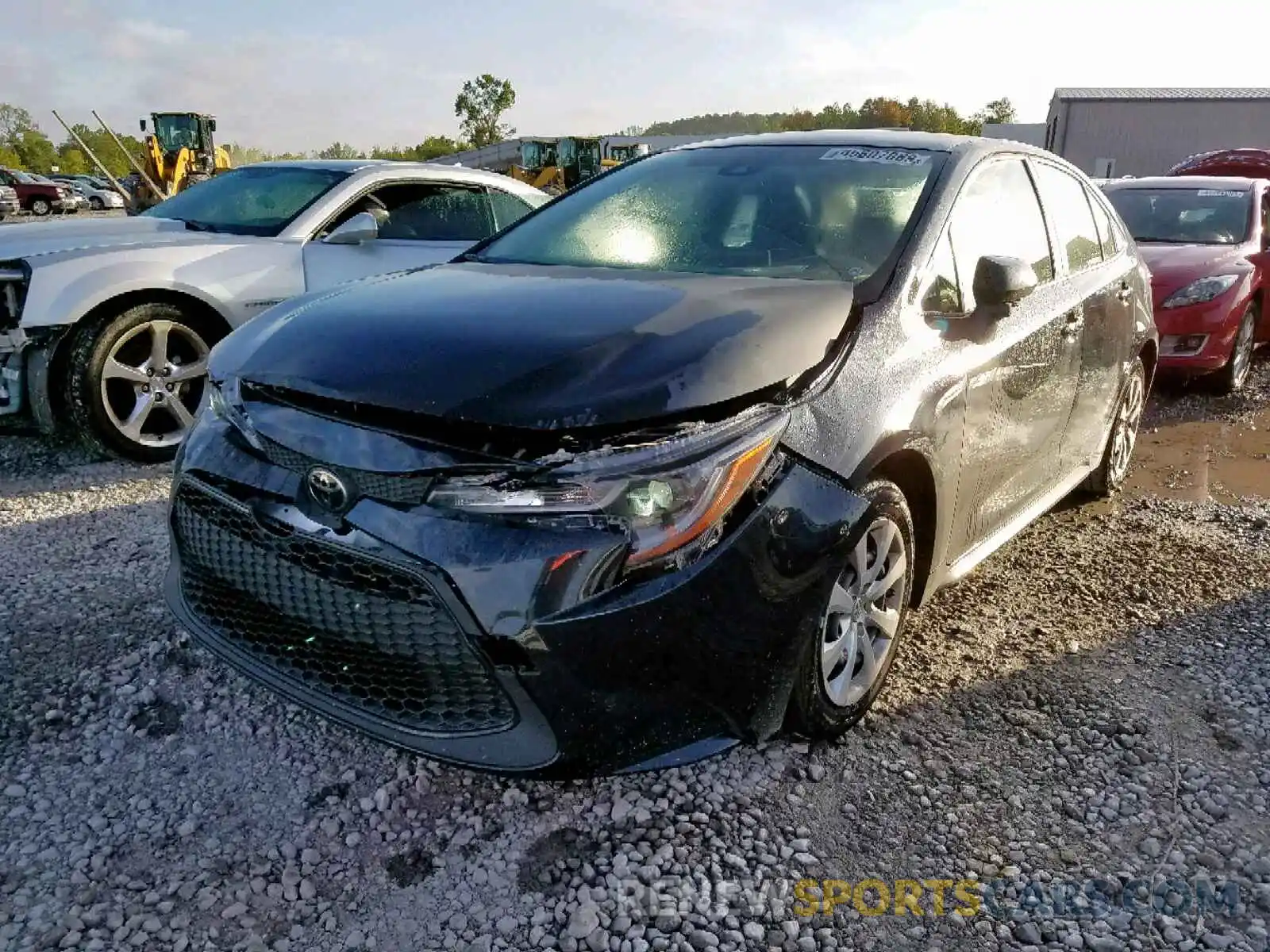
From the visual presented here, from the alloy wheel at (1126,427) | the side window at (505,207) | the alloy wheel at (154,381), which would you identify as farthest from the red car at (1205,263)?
the alloy wheel at (154,381)

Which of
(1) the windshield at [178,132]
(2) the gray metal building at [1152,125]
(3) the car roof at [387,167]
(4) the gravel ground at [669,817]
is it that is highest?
(1) the windshield at [178,132]

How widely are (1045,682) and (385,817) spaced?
2.01m

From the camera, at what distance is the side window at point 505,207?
6.11 metres

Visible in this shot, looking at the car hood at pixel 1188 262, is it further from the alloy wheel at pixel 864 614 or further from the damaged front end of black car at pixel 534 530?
the damaged front end of black car at pixel 534 530

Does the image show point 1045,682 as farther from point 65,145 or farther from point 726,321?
point 65,145

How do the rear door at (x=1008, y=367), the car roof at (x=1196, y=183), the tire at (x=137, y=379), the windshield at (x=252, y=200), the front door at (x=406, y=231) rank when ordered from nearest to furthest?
the rear door at (x=1008, y=367) → the tire at (x=137, y=379) → the front door at (x=406, y=231) → the windshield at (x=252, y=200) → the car roof at (x=1196, y=183)

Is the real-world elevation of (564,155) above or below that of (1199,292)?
above

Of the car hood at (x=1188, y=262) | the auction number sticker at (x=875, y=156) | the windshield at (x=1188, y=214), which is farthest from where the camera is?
the windshield at (x=1188, y=214)

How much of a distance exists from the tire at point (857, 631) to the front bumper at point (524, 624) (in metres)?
0.14

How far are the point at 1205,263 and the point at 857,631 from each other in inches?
231

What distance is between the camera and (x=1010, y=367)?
303 centimetres

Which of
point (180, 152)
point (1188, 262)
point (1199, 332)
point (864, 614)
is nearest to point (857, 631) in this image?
point (864, 614)

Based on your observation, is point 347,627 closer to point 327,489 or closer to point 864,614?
point 327,489

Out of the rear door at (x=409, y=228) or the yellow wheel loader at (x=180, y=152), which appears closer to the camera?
the rear door at (x=409, y=228)
